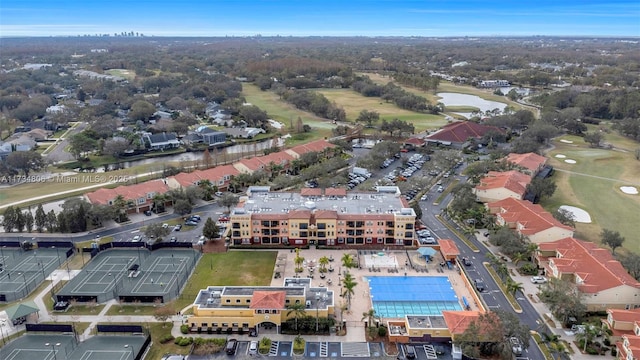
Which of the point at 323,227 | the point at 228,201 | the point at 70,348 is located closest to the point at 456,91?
the point at 228,201

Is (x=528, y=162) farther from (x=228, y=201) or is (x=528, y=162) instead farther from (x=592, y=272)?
(x=228, y=201)

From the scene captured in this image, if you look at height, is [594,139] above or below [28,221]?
above

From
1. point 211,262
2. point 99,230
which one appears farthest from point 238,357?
point 99,230

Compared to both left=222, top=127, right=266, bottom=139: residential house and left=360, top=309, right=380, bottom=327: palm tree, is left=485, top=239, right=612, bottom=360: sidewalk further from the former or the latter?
left=222, top=127, right=266, bottom=139: residential house

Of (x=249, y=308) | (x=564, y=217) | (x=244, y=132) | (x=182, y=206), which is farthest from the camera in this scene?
(x=244, y=132)

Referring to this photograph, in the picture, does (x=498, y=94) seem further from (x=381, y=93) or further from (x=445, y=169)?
(x=445, y=169)

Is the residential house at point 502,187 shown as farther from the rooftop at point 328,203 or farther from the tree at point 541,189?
the rooftop at point 328,203
